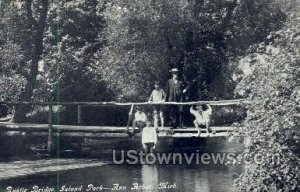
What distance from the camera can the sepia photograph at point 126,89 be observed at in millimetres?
14508

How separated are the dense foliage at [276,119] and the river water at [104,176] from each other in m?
3.62

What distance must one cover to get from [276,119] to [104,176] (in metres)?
6.33

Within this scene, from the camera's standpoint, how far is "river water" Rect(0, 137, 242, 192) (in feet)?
40.3

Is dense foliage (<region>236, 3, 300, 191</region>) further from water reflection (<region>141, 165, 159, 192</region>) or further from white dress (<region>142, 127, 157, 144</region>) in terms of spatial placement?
white dress (<region>142, 127, 157, 144</region>)

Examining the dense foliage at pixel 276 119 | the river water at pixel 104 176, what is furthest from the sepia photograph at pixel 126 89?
the dense foliage at pixel 276 119

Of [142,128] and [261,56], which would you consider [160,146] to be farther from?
[261,56]

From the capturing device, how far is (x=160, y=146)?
68.1ft

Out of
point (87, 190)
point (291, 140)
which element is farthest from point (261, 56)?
point (87, 190)

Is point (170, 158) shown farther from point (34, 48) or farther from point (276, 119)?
point (276, 119)

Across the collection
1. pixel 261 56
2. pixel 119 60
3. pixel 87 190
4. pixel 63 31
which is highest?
pixel 63 31

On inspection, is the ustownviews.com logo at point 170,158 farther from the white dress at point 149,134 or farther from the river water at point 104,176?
the white dress at point 149,134

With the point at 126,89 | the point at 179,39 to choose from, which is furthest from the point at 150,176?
the point at 126,89

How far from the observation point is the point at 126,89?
2342 cm

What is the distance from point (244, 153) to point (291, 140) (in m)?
0.78
